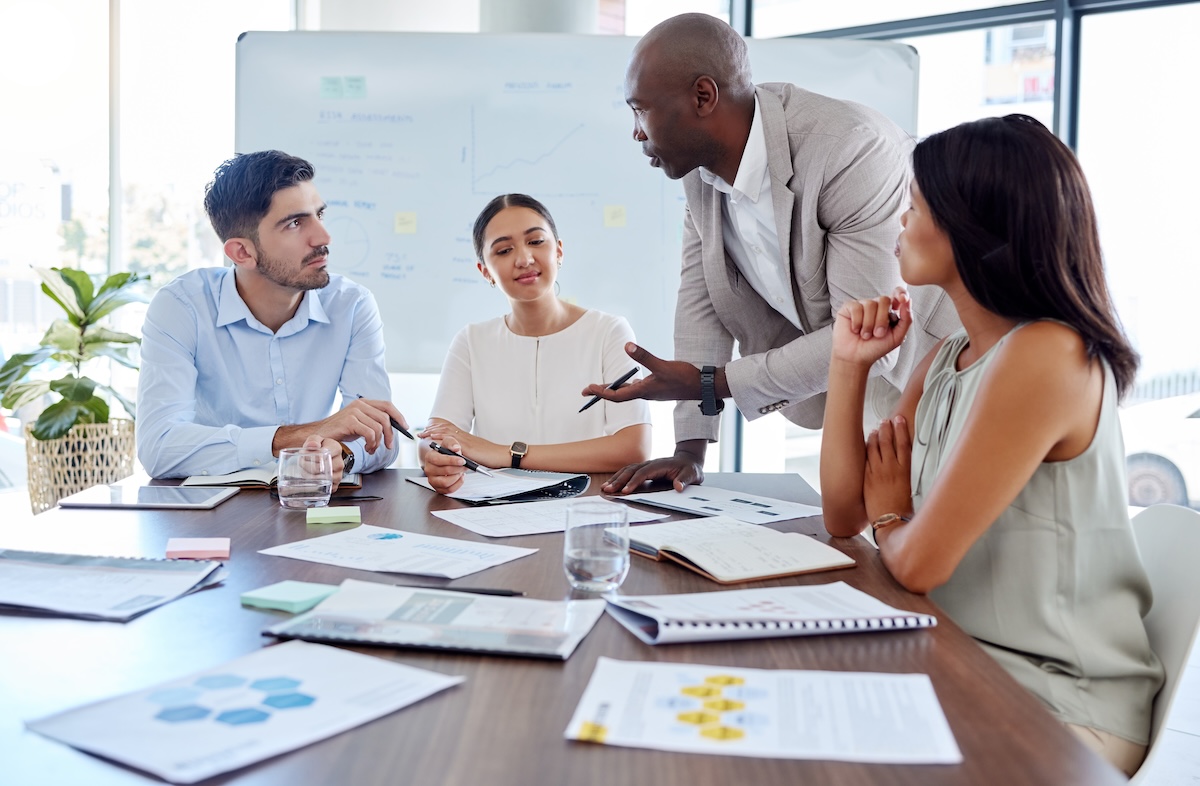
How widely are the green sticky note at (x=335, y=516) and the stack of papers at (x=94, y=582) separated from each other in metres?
0.32

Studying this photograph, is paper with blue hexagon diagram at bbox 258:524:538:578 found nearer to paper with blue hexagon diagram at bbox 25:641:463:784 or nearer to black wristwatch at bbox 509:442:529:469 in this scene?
paper with blue hexagon diagram at bbox 25:641:463:784

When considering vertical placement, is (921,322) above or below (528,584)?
above

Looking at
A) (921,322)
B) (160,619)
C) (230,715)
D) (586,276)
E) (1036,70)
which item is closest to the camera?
(230,715)

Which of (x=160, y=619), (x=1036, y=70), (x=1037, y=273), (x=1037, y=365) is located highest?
(x=1036, y=70)

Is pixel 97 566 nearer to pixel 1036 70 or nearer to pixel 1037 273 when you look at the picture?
pixel 1037 273

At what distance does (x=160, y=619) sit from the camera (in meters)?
1.08

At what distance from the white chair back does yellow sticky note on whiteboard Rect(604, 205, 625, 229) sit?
251 centimetres

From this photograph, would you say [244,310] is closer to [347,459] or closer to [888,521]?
[347,459]

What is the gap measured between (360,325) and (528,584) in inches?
56.9

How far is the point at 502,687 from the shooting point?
0.89 m

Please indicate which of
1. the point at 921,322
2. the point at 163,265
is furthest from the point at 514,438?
the point at 163,265

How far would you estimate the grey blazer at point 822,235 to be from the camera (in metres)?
2.03

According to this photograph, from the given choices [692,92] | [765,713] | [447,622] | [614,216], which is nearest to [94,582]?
[447,622]

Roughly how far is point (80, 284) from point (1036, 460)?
349cm
